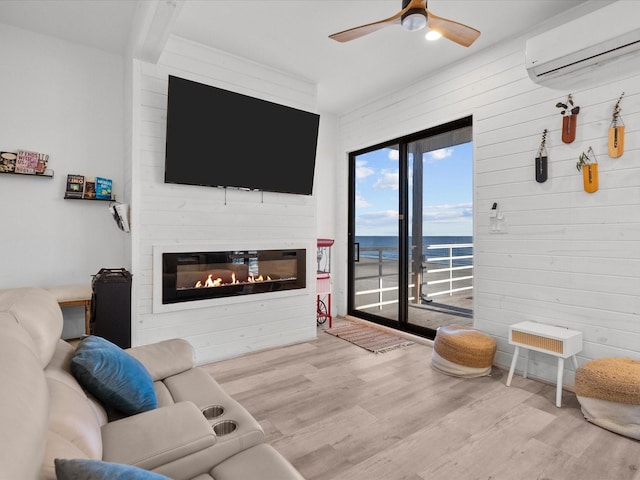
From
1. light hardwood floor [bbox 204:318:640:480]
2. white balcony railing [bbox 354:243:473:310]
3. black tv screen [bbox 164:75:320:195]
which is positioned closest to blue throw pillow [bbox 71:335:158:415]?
light hardwood floor [bbox 204:318:640:480]

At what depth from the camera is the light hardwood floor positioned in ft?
6.00

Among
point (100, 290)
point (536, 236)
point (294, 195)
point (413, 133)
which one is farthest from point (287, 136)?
Result: point (536, 236)

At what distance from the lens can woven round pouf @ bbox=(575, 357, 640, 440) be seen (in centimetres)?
208

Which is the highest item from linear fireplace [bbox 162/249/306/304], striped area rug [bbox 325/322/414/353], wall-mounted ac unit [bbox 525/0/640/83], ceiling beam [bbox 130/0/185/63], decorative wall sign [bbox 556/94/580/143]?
ceiling beam [bbox 130/0/185/63]

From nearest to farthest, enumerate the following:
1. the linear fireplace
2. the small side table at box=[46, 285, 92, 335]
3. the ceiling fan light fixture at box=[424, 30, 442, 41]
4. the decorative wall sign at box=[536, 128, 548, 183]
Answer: the small side table at box=[46, 285, 92, 335], the decorative wall sign at box=[536, 128, 548, 183], the ceiling fan light fixture at box=[424, 30, 442, 41], the linear fireplace

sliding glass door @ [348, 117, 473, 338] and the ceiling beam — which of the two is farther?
sliding glass door @ [348, 117, 473, 338]

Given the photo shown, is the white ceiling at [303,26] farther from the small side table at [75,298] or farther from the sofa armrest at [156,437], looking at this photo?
the sofa armrest at [156,437]

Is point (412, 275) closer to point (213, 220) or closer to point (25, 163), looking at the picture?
point (213, 220)

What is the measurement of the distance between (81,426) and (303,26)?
3.08m

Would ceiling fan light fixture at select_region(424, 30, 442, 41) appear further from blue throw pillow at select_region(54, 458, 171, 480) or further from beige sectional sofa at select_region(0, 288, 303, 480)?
blue throw pillow at select_region(54, 458, 171, 480)

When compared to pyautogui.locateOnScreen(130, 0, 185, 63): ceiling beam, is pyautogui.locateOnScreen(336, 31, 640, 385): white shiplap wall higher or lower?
lower

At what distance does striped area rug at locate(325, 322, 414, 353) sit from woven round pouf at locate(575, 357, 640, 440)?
1728 millimetres

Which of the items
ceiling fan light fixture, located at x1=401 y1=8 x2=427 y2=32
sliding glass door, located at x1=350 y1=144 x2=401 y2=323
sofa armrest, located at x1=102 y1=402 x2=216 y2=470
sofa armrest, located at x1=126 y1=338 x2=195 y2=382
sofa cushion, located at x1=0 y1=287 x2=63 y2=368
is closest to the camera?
sofa armrest, located at x1=102 y1=402 x2=216 y2=470

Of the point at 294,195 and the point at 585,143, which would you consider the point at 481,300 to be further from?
the point at 294,195
